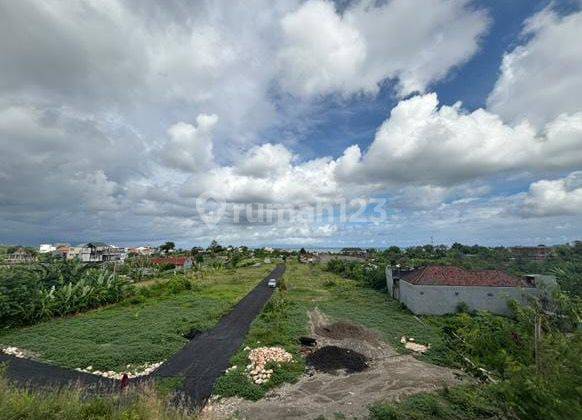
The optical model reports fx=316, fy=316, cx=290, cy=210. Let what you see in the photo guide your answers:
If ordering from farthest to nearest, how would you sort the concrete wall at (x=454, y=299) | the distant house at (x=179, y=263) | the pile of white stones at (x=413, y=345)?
the distant house at (x=179, y=263) < the concrete wall at (x=454, y=299) < the pile of white stones at (x=413, y=345)

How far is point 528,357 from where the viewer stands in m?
6.95

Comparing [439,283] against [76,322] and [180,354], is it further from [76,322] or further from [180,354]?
[76,322]

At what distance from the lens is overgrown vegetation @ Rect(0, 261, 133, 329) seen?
77.8ft

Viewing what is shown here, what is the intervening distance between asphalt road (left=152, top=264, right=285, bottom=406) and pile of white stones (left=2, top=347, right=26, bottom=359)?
8.50 metres

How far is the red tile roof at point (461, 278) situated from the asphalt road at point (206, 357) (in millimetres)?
16272

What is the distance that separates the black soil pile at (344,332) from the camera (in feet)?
69.7

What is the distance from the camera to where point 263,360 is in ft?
53.5

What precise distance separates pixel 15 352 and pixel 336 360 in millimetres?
18236

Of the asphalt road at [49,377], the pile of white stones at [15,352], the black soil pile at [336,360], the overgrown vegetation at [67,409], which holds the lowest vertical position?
the black soil pile at [336,360]

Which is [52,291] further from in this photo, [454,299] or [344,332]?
[454,299]

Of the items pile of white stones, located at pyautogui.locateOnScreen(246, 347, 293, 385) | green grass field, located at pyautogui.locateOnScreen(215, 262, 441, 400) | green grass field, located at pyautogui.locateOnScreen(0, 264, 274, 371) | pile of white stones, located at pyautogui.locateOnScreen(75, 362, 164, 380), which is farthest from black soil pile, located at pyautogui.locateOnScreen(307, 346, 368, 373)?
green grass field, located at pyautogui.locateOnScreen(0, 264, 274, 371)

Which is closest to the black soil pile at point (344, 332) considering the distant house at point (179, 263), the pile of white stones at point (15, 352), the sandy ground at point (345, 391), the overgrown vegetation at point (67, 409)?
the sandy ground at point (345, 391)

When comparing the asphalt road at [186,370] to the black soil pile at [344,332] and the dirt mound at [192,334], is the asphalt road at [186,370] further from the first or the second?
the black soil pile at [344,332]

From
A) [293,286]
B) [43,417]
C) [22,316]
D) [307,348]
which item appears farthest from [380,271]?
[43,417]
